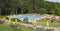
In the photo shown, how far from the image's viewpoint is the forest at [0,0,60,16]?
796cm

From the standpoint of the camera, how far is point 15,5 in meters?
8.15

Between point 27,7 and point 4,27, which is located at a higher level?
point 27,7

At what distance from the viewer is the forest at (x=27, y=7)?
26.1 ft

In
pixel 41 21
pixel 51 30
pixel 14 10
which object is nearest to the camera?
pixel 51 30

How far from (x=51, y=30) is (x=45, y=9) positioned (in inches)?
58.9

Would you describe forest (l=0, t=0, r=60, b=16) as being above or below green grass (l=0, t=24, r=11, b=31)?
above

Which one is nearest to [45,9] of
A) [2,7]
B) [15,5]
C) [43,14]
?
[43,14]

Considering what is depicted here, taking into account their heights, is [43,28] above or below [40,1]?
below

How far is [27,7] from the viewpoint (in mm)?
8023

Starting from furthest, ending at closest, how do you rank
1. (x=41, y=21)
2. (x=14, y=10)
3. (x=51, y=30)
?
(x=14, y=10) < (x=41, y=21) < (x=51, y=30)

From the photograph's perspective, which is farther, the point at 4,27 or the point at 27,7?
the point at 27,7

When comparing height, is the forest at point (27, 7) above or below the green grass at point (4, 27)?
Answer: above

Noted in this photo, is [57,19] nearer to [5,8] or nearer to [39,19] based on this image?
[39,19]

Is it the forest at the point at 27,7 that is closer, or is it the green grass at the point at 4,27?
the green grass at the point at 4,27
